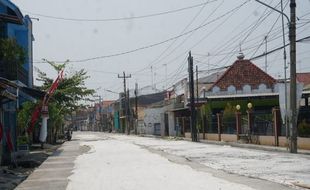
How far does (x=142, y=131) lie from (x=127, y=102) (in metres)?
10.4

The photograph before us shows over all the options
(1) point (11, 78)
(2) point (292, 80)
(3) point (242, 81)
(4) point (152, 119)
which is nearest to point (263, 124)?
(2) point (292, 80)

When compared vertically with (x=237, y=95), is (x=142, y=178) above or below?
below

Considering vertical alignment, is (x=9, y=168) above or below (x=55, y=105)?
below

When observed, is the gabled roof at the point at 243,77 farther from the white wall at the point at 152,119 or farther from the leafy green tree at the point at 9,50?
the leafy green tree at the point at 9,50

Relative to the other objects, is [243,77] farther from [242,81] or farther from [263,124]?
[263,124]

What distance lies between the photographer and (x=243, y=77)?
2525 inches

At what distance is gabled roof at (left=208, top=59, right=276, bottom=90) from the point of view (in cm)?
6278

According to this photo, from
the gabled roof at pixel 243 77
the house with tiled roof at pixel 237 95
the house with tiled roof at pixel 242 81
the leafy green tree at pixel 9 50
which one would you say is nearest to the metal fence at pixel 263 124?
the house with tiled roof at pixel 237 95

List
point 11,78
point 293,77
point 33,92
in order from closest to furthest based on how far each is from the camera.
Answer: point 11,78 → point 293,77 → point 33,92

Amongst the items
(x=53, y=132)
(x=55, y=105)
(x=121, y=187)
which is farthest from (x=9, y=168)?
(x=53, y=132)

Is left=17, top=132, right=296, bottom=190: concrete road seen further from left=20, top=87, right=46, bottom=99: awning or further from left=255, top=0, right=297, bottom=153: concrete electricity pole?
left=20, top=87, right=46, bottom=99: awning

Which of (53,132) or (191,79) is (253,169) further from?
(53,132)

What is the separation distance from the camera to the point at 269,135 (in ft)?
132

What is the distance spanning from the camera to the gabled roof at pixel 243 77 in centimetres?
6278
